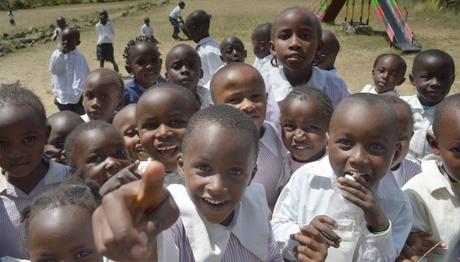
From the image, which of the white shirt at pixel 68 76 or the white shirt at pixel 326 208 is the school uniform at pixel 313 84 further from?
the white shirt at pixel 68 76

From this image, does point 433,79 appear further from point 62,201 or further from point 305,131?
point 62,201

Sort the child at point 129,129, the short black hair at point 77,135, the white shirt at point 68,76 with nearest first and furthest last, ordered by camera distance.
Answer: the short black hair at point 77,135 < the child at point 129,129 < the white shirt at point 68,76

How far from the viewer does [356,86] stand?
9.93 meters

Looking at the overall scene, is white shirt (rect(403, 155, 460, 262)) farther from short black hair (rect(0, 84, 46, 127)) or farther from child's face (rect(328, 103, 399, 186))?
short black hair (rect(0, 84, 46, 127))

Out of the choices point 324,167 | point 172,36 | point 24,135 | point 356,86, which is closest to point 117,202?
point 324,167

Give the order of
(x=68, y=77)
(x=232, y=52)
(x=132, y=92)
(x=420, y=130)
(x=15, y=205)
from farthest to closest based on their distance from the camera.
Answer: (x=68, y=77), (x=232, y=52), (x=132, y=92), (x=420, y=130), (x=15, y=205)

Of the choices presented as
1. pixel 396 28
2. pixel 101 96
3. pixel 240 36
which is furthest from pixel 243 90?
pixel 240 36

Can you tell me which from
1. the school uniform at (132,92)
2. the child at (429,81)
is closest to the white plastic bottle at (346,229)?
the child at (429,81)

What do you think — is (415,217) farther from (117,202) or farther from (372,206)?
(117,202)

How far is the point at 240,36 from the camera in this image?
1728 centimetres

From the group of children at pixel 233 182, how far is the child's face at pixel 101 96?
444 mm

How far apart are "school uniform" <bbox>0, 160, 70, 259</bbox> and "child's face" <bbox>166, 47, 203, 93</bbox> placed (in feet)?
4.90

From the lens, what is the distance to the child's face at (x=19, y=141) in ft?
7.39

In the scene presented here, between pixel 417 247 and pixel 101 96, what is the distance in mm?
2325
